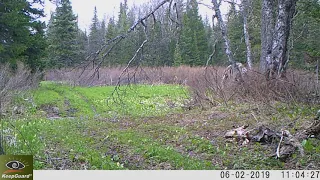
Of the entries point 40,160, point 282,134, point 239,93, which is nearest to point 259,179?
point 282,134

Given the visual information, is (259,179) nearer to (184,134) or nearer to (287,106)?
(184,134)

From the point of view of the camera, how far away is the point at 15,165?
3486 millimetres

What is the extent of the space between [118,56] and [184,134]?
2.53 metres

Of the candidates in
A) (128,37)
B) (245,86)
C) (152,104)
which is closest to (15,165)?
(128,37)

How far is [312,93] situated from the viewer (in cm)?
770

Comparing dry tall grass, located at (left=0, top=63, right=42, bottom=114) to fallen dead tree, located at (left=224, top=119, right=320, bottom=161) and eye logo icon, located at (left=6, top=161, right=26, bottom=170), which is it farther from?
fallen dead tree, located at (left=224, top=119, right=320, bottom=161)

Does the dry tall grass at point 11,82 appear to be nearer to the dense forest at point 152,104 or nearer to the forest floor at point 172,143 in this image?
the dense forest at point 152,104
